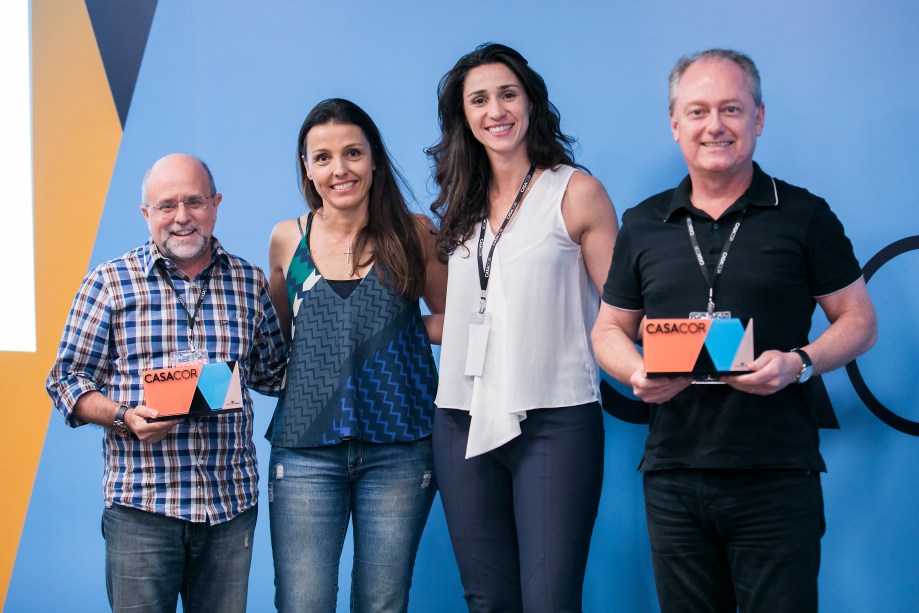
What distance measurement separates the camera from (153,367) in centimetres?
221

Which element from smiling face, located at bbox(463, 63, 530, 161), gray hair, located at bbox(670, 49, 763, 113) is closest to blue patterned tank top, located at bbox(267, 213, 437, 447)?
smiling face, located at bbox(463, 63, 530, 161)

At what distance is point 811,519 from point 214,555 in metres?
1.43

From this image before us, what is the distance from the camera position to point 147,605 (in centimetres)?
216

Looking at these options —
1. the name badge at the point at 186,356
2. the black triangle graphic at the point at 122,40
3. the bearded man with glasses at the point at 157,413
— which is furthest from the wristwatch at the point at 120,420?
the black triangle graphic at the point at 122,40

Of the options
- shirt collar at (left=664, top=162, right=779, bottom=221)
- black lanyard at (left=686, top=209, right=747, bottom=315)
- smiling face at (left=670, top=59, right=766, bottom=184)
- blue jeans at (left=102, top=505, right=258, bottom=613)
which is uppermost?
smiling face at (left=670, top=59, right=766, bottom=184)

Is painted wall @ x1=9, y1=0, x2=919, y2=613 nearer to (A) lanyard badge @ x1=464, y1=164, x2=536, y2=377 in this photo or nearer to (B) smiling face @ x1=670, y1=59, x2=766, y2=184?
(A) lanyard badge @ x1=464, y1=164, x2=536, y2=377

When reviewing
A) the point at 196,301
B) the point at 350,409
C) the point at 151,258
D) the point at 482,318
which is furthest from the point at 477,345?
the point at 151,258

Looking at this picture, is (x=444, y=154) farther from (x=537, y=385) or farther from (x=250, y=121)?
(x=250, y=121)

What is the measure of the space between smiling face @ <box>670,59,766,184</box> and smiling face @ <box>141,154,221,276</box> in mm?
1239

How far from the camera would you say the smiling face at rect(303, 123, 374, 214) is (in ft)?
7.98

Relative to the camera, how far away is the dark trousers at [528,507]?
84.1 inches

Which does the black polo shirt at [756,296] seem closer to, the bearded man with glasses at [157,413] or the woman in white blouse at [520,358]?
the woman in white blouse at [520,358]

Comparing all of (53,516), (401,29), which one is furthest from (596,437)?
(53,516)

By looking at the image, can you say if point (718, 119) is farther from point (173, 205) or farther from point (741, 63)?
point (173, 205)
